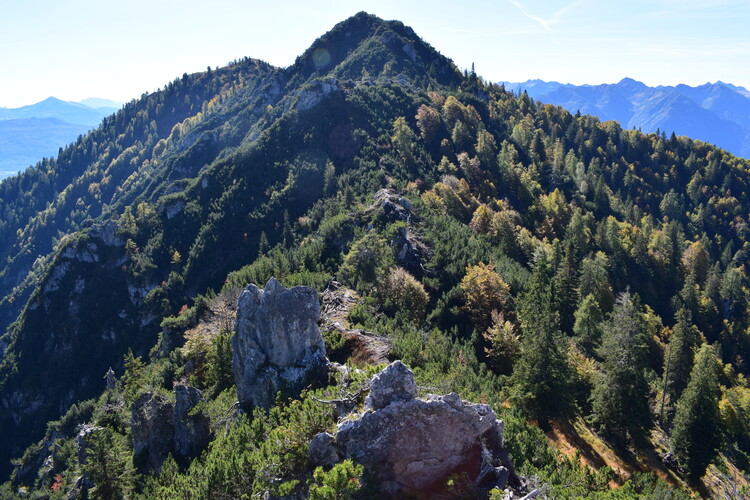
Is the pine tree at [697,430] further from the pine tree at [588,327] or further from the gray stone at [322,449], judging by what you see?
the gray stone at [322,449]

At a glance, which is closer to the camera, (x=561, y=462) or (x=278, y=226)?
(x=561, y=462)

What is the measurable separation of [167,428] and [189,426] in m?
3.77

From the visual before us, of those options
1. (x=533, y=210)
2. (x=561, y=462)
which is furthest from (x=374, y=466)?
(x=533, y=210)

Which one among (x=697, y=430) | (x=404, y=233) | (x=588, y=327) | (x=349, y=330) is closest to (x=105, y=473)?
(x=349, y=330)

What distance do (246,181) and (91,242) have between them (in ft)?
183

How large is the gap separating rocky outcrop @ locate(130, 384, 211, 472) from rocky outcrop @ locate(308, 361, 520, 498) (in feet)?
65.2

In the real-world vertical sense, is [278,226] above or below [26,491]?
above

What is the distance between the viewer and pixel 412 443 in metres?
23.8

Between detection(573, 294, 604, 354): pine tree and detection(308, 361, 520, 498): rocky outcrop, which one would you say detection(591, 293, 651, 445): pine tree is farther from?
detection(308, 361, 520, 498): rocky outcrop

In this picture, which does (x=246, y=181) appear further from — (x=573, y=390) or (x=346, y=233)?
(x=573, y=390)

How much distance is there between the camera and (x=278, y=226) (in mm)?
113188

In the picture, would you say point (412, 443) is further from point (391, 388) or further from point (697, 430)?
point (697, 430)

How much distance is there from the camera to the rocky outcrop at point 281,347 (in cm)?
3878

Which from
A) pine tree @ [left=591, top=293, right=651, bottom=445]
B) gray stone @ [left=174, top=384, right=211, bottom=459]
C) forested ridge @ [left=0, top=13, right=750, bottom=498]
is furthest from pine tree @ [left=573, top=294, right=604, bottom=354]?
gray stone @ [left=174, top=384, right=211, bottom=459]
